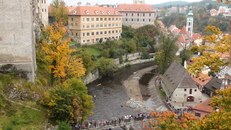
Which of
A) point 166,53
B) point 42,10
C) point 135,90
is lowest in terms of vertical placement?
point 135,90

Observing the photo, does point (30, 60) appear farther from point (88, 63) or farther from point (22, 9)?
point (88, 63)

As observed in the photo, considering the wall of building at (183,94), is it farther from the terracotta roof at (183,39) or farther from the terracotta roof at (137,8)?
the terracotta roof at (137,8)

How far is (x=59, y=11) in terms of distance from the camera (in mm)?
50312

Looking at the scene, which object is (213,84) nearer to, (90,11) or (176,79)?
(176,79)

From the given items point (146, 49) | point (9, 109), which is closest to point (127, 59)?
point (146, 49)

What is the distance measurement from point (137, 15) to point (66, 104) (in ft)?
182

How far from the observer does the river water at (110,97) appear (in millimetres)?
26125

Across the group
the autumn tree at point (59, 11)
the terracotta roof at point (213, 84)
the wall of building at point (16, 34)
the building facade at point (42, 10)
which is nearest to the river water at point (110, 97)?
the wall of building at point (16, 34)

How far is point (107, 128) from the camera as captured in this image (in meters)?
21.1

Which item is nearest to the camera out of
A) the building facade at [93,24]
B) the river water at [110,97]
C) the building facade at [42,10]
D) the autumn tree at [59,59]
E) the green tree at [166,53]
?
the river water at [110,97]

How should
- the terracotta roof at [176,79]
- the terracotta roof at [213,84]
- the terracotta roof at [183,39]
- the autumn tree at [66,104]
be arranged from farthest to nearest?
the terracotta roof at [183,39]
the terracotta roof at [213,84]
the terracotta roof at [176,79]
the autumn tree at [66,104]

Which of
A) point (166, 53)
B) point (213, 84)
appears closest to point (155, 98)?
point (213, 84)

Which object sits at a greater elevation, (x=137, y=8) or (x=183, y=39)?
(x=137, y=8)

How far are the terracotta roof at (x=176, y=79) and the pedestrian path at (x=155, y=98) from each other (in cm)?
146
